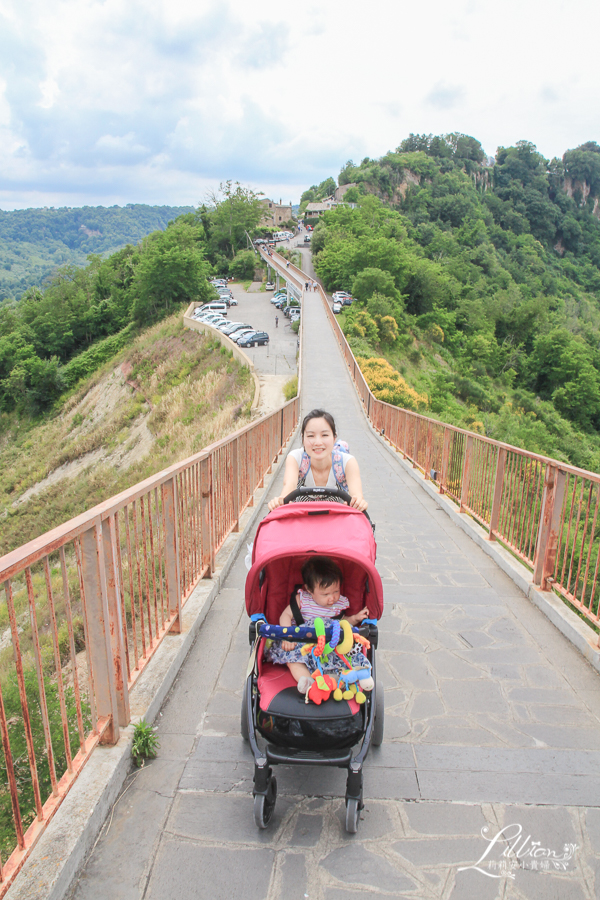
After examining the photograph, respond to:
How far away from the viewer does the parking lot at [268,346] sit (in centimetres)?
2819

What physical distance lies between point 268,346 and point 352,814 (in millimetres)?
40544

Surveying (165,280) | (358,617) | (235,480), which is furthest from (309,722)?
(165,280)

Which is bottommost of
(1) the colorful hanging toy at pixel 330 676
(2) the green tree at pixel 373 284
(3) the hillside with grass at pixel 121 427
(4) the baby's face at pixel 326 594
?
(3) the hillside with grass at pixel 121 427

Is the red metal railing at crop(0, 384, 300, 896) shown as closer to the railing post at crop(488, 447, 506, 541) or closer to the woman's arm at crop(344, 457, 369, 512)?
the woman's arm at crop(344, 457, 369, 512)

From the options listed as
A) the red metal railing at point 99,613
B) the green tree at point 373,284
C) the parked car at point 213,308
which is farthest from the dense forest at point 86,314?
the red metal railing at point 99,613

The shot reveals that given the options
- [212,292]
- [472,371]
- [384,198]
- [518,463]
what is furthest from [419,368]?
[384,198]

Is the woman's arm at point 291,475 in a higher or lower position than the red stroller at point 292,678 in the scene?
higher

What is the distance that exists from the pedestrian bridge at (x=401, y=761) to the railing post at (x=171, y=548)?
15mm

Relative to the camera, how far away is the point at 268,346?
4172cm

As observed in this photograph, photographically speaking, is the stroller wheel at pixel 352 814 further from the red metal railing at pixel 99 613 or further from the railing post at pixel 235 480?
the railing post at pixel 235 480

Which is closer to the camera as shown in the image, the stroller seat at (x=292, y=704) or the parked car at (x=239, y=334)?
the stroller seat at (x=292, y=704)

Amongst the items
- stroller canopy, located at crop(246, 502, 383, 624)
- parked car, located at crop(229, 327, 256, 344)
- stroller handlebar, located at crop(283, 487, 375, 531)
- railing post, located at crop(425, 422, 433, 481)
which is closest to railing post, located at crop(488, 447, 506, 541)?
stroller handlebar, located at crop(283, 487, 375, 531)

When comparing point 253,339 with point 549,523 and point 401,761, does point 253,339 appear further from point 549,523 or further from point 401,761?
point 401,761

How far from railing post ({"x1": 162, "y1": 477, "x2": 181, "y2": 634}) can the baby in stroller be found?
119cm
